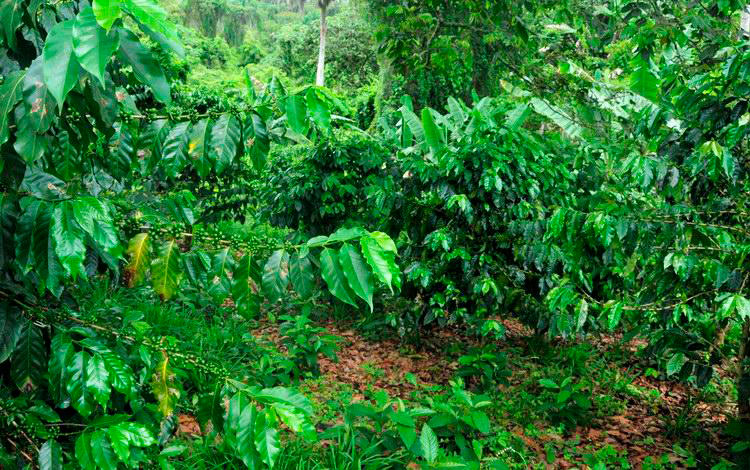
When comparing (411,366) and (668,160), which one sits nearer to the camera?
(668,160)

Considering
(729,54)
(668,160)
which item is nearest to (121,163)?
(668,160)

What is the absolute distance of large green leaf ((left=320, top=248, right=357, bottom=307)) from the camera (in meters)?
1.27

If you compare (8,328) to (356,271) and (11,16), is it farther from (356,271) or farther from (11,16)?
(356,271)

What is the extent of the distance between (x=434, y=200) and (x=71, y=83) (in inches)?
146

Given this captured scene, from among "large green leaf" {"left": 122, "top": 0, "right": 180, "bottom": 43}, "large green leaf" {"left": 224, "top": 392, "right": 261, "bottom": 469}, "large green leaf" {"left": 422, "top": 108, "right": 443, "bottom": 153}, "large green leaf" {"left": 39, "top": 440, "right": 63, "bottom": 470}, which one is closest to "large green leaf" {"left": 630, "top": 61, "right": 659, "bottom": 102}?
"large green leaf" {"left": 422, "top": 108, "right": 443, "bottom": 153}

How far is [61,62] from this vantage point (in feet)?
3.03

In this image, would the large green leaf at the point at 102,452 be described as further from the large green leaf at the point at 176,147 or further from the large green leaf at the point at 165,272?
the large green leaf at the point at 176,147

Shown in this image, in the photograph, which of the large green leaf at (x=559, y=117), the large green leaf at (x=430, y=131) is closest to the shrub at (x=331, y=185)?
the large green leaf at (x=430, y=131)

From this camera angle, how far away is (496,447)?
3686mm

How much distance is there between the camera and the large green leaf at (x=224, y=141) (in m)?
1.40

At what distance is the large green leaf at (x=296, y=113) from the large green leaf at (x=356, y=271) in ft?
1.03

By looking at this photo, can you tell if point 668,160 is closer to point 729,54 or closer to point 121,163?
point 729,54

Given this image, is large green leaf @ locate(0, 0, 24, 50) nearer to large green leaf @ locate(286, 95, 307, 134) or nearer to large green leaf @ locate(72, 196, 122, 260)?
large green leaf @ locate(72, 196, 122, 260)

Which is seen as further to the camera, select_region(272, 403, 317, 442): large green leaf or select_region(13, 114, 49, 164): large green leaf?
select_region(272, 403, 317, 442): large green leaf
